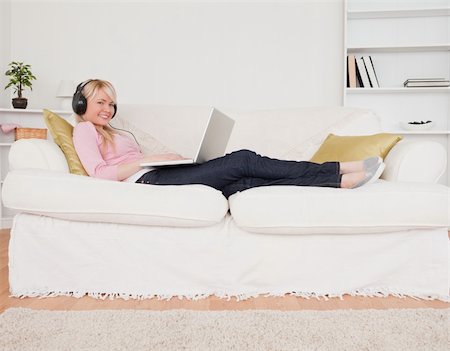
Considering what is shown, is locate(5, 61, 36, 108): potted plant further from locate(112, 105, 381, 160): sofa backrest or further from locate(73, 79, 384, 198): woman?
locate(73, 79, 384, 198): woman

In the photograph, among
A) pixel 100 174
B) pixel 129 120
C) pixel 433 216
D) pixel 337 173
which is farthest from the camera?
pixel 129 120

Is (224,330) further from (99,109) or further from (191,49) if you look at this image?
(191,49)

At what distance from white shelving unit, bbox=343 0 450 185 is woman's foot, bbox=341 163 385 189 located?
2.04 metres

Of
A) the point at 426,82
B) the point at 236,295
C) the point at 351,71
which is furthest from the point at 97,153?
the point at 426,82

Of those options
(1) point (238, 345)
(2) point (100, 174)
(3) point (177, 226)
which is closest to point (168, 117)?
(2) point (100, 174)

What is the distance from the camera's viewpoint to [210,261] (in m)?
1.88

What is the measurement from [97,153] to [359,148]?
1221mm

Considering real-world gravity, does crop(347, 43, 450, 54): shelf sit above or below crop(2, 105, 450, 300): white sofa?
above

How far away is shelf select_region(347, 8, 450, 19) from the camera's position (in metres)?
3.74

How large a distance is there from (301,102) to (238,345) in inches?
113

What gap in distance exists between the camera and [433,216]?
6.02 feet

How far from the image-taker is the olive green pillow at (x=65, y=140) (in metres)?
2.19

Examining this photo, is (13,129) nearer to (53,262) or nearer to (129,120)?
(129,120)

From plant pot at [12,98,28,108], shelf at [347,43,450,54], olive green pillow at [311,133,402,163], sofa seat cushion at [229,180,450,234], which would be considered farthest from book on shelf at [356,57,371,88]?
plant pot at [12,98,28,108]
